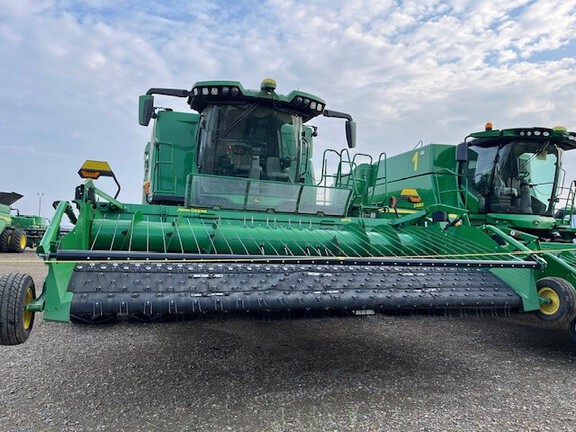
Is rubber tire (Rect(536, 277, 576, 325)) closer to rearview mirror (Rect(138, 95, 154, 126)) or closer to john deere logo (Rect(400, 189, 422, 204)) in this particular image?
rearview mirror (Rect(138, 95, 154, 126))

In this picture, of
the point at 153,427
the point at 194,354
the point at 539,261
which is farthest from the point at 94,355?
the point at 539,261

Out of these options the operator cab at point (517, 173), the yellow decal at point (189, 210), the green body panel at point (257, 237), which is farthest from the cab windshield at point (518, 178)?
the yellow decal at point (189, 210)

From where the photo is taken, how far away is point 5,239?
47.1ft

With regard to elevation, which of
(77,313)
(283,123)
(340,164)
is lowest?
(77,313)

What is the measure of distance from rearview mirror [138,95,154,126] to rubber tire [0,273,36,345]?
10.1ft

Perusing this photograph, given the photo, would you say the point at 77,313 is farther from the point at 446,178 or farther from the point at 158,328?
the point at 446,178

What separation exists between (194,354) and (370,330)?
1942 millimetres

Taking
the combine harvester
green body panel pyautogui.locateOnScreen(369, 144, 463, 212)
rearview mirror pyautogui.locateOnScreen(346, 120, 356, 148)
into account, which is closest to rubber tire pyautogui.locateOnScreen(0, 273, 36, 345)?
the combine harvester

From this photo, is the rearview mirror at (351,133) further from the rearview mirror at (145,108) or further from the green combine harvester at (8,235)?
the green combine harvester at (8,235)

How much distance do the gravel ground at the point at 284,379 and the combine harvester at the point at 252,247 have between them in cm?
33

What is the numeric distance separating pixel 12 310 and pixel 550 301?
3170 mm

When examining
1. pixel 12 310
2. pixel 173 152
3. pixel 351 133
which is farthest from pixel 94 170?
pixel 351 133

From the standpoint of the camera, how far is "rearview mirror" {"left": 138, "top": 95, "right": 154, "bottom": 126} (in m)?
4.77

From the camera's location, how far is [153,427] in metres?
2.30
